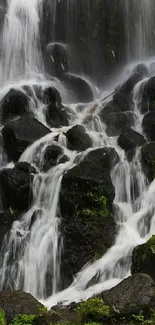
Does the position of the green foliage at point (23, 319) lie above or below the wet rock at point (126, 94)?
below

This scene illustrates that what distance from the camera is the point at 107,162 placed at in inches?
607

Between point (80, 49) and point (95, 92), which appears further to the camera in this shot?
point (80, 49)

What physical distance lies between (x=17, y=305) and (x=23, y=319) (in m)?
0.67

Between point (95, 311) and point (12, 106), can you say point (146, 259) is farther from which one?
point (12, 106)

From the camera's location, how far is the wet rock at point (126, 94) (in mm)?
22812

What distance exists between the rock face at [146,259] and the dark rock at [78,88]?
17461mm

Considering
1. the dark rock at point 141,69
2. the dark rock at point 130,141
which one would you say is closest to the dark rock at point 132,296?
the dark rock at point 130,141

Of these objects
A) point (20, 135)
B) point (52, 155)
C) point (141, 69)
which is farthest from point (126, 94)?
point (52, 155)

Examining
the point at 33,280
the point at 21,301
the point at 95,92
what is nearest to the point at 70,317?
the point at 21,301

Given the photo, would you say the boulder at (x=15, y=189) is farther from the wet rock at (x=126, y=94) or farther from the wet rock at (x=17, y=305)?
the wet rock at (x=126, y=94)

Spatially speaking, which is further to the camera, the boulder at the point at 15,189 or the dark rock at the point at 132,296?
the boulder at the point at 15,189

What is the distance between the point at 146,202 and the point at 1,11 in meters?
20.3

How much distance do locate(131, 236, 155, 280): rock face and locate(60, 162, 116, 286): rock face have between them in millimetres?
2414

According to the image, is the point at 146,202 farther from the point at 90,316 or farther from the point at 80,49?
the point at 80,49
